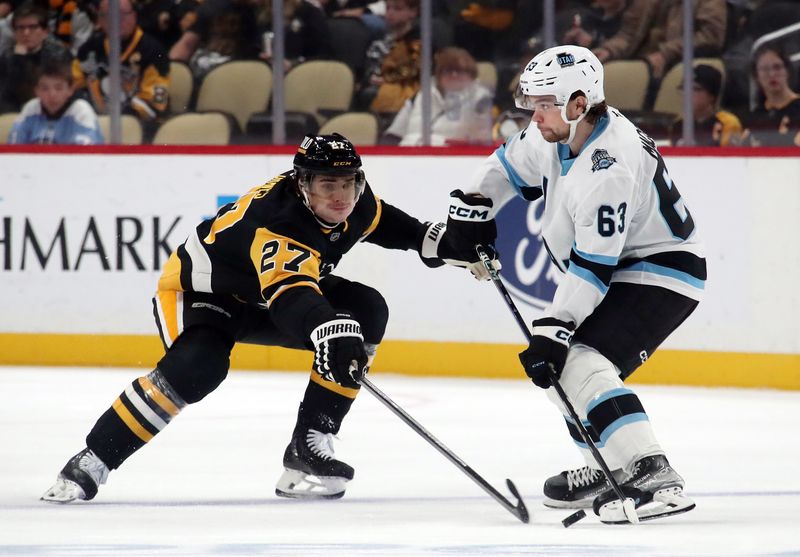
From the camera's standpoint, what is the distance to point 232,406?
217 inches

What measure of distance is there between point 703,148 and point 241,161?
1.90 m

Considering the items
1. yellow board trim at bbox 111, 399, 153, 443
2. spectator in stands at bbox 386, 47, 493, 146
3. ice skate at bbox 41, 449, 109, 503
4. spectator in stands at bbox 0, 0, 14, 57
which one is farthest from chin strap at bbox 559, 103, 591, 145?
spectator in stands at bbox 0, 0, 14, 57

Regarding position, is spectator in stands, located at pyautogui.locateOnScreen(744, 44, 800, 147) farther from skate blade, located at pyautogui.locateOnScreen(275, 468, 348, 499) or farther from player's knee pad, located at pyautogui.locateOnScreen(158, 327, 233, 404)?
player's knee pad, located at pyautogui.locateOnScreen(158, 327, 233, 404)

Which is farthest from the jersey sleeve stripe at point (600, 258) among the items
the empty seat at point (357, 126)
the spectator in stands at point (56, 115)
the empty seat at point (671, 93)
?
the spectator in stands at point (56, 115)

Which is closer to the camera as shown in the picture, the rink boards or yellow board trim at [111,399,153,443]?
yellow board trim at [111,399,153,443]

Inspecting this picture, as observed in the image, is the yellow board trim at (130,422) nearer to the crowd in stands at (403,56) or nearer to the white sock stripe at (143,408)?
the white sock stripe at (143,408)

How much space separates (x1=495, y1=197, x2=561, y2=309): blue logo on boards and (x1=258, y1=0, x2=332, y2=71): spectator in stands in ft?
3.46

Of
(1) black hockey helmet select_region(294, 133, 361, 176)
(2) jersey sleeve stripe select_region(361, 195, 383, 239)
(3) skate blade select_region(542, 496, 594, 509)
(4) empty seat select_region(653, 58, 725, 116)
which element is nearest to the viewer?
(1) black hockey helmet select_region(294, 133, 361, 176)

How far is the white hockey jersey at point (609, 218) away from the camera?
11.0ft

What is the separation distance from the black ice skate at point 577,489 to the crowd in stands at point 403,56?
2.65 m

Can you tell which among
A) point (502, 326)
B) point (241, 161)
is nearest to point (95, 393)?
point (241, 161)

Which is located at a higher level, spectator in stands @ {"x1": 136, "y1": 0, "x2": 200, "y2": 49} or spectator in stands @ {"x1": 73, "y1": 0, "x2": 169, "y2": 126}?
spectator in stands @ {"x1": 136, "y1": 0, "x2": 200, "y2": 49}

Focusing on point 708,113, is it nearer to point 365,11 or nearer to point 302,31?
point 365,11

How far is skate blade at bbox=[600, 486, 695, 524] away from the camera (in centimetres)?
335
